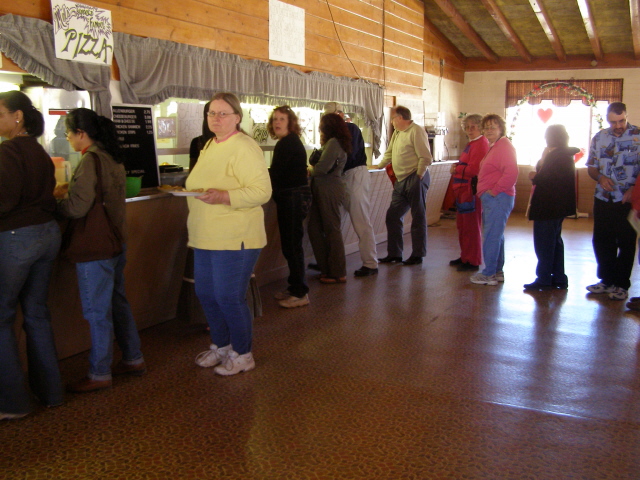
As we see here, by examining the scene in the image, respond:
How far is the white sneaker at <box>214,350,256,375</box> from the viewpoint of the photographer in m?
3.55

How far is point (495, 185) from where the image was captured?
545 centimetres

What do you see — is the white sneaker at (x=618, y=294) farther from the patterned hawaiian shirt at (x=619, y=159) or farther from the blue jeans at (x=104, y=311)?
the blue jeans at (x=104, y=311)

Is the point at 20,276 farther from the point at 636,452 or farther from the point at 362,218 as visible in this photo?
the point at 362,218

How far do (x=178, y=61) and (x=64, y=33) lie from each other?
1.11m

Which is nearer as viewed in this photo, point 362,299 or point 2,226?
point 2,226

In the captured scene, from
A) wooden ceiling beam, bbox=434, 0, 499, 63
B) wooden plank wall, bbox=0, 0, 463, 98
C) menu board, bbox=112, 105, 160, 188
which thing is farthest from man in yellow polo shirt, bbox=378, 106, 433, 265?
wooden ceiling beam, bbox=434, 0, 499, 63

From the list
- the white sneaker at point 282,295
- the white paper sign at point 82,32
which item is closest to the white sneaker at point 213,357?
the white sneaker at point 282,295

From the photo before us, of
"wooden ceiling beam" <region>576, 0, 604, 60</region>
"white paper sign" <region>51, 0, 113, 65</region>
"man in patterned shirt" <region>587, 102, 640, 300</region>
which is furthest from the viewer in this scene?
"wooden ceiling beam" <region>576, 0, 604, 60</region>

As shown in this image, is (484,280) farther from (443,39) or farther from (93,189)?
(443,39)

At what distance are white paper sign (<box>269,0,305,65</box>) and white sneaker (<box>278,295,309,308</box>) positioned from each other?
2757 millimetres

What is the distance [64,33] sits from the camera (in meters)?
4.15

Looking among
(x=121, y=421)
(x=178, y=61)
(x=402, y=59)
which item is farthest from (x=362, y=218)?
(x=402, y=59)

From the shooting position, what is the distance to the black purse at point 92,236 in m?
3.12

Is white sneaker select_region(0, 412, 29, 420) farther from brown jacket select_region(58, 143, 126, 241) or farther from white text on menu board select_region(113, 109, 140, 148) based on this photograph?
white text on menu board select_region(113, 109, 140, 148)
